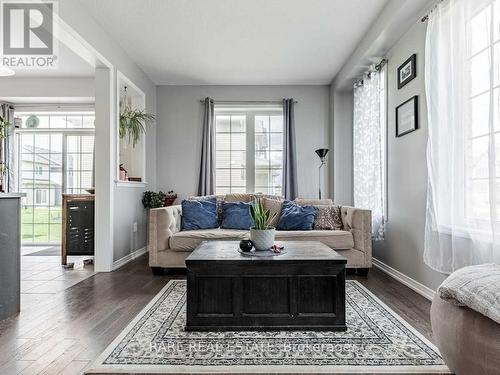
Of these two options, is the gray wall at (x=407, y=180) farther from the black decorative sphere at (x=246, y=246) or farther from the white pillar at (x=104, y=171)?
the white pillar at (x=104, y=171)

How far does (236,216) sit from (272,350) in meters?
2.45

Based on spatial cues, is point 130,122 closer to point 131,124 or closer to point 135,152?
point 131,124

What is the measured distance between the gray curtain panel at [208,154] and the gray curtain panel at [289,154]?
116cm

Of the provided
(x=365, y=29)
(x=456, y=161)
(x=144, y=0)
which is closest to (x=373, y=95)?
(x=365, y=29)

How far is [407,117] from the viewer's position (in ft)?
11.8

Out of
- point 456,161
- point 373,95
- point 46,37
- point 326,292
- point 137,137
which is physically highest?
point 46,37

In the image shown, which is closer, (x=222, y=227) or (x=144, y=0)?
(x=144, y=0)

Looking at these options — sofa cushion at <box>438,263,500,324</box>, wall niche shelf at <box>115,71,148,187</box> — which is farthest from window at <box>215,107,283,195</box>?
sofa cushion at <box>438,263,500,324</box>

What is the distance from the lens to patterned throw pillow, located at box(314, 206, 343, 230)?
4230 mm

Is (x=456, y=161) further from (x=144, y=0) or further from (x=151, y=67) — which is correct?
(x=151, y=67)

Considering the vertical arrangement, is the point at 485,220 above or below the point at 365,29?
below

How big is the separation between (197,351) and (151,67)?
4236 mm

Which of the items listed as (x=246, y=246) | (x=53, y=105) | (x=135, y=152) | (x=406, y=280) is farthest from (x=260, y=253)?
(x=53, y=105)

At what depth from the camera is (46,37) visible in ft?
13.2
